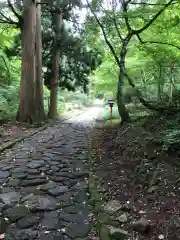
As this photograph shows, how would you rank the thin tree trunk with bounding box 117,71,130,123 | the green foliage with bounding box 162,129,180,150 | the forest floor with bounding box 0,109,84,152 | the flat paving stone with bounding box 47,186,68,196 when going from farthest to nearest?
the thin tree trunk with bounding box 117,71,130,123 < the forest floor with bounding box 0,109,84,152 < the green foliage with bounding box 162,129,180,150 < the flat paving stone with bounding box 47,186,68,196

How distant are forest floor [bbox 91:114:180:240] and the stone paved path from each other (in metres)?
0.29

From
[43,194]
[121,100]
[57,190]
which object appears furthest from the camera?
[121,100]

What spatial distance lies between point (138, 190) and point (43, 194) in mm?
1504

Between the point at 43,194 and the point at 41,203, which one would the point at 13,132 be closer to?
the point at 43,194

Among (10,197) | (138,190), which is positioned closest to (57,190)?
(10,197)

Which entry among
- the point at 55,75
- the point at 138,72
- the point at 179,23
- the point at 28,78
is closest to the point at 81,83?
the point at 55,75

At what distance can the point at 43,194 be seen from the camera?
4969mm

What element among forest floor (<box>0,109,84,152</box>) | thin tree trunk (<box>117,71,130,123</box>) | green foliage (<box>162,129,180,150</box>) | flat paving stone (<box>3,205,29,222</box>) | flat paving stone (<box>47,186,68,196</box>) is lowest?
flat paving stone (<box>3,205,29,222</box>)

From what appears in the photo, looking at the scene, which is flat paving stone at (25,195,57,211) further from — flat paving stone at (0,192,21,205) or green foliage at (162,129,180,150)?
green foliage at (162,129,180,150)

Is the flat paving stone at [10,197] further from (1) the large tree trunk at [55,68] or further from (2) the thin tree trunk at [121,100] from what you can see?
(1) the large tree trunk at [55,68]

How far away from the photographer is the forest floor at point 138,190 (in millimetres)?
3697

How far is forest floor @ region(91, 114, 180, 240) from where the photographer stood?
12.1 ft

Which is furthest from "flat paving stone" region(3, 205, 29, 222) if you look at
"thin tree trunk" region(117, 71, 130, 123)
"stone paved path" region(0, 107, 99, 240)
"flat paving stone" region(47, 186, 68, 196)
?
"thin tree trunk" region(117, 71, 130, 123)

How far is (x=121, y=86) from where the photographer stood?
37.3ft
